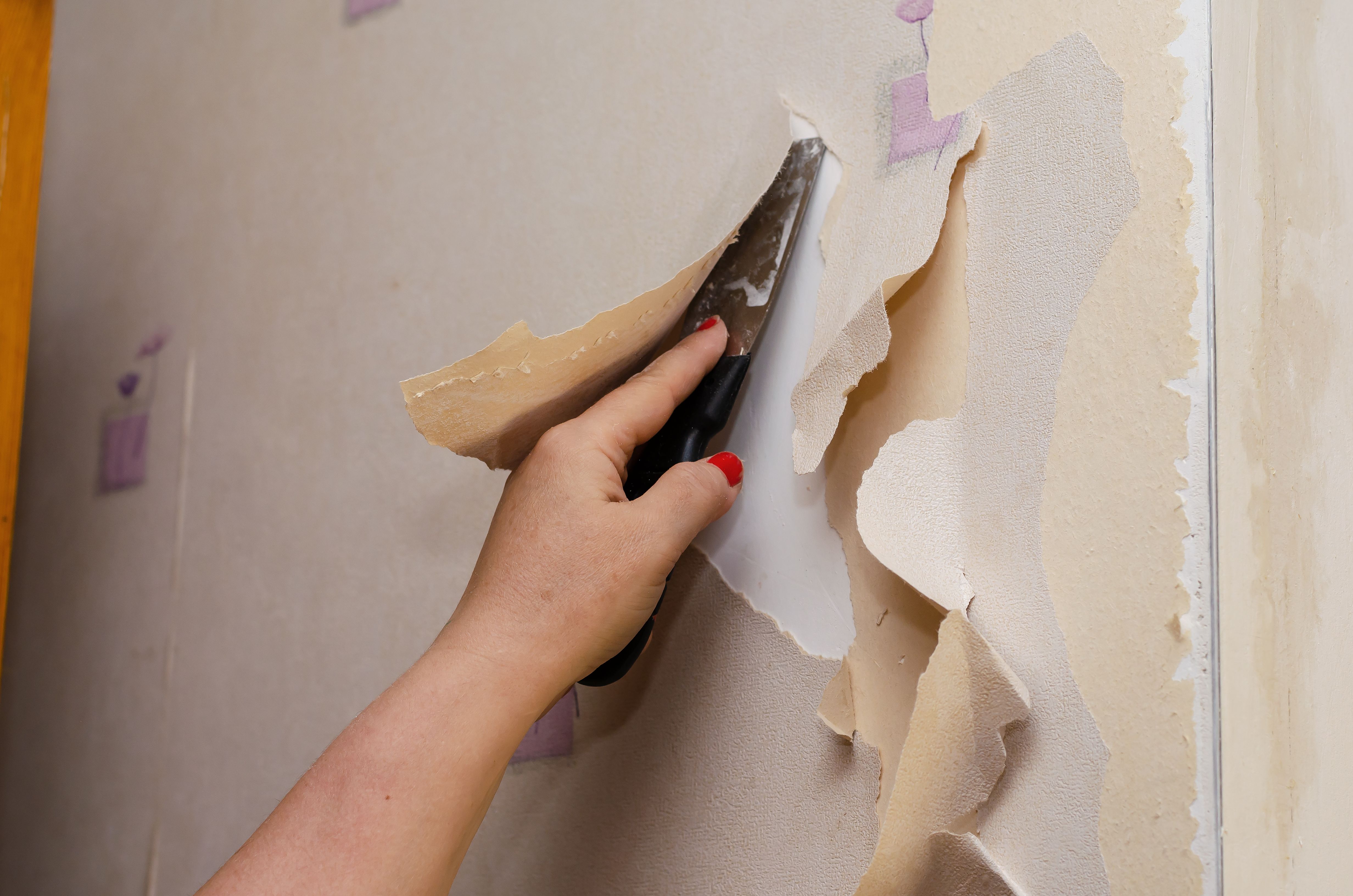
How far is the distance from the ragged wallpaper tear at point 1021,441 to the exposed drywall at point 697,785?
0.29ft

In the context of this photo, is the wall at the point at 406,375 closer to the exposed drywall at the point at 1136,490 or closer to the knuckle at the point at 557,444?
the exposed drywall at the point at 1136,490

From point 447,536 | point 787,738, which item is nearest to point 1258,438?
point 787,738

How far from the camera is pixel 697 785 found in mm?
702

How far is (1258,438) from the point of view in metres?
0.55

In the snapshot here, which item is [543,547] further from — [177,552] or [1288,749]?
A: [177,552]

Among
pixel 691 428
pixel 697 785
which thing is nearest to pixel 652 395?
pixel 691 428

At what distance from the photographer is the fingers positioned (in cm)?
66

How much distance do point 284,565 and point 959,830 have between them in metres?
0.74

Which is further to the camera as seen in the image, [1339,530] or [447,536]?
[447,536]

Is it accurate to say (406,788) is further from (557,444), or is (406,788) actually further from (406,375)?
(406,375)

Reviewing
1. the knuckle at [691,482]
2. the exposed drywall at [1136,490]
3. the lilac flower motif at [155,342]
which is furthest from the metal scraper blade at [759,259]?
the lilac flower motif at [155,342]

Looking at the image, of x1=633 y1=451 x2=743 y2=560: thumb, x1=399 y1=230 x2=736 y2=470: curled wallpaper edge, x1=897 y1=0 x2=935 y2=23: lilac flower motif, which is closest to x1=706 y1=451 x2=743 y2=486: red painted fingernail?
x1=633 y1=451 x2=743 y2=560: thumb

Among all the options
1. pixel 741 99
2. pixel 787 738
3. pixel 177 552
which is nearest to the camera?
pixel 787 738

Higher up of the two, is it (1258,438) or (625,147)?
(625,147)
